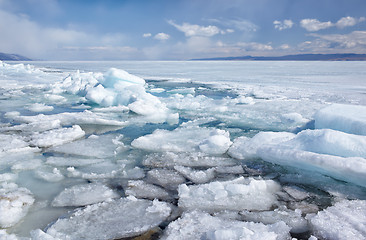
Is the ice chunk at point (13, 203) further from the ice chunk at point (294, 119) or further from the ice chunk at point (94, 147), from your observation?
the ice chunk at point (294, 119)

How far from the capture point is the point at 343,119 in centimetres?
388

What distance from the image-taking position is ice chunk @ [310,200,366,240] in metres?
2.04

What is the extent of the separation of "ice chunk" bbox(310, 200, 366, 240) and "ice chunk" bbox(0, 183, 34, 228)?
8.74 feet

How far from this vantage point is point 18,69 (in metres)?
26.4

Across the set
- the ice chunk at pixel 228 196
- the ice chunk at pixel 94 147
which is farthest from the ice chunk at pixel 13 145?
the ice chunk at pixel 228 196

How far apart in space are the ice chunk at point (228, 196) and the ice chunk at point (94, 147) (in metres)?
1.76

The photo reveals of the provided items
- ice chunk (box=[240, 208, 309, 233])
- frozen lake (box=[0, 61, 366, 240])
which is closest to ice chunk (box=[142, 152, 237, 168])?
frozen lake (box=[0, 61, 366, 240])

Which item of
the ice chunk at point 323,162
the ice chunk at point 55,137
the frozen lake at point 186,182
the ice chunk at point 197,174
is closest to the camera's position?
the frozen lake at point 186,182

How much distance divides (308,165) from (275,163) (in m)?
0.53

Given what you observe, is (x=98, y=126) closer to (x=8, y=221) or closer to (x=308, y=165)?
(x=8, y=221)

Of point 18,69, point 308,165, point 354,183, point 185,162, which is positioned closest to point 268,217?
point 308,165

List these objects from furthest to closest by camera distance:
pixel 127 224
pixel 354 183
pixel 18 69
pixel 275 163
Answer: pixel 18 69 < pixel 275 163 < pixel 354 183 < pixel 127 224

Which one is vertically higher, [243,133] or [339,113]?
[339,113]

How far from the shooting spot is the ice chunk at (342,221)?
2041 millimetres
